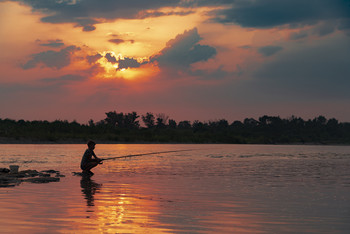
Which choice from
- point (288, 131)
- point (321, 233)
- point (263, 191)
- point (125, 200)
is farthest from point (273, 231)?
point (288, 131)

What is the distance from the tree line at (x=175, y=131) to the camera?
109 metres

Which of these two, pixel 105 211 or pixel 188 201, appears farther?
pixel 188 201

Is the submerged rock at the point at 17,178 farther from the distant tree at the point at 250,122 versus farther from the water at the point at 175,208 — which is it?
the distant tree at the point at 250,122

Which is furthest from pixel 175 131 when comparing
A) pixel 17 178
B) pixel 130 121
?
pixel 17 178

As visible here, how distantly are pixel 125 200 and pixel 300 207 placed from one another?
5.75 metres

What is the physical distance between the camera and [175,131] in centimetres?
15350

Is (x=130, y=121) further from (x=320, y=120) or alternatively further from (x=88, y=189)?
(x=88, y=189)

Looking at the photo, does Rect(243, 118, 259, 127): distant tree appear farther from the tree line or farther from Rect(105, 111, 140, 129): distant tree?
Rect(105, 111, 140, 129): distant tree

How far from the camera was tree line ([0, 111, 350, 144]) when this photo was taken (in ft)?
358

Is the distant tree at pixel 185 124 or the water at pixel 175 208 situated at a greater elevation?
the distant tree at pixel 185 124

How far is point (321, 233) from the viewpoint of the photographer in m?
10.7

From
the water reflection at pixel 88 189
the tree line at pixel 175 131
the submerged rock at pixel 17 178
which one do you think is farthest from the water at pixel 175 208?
the tree line at pixel 175 131

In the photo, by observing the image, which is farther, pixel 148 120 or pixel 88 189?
pixel 148 120

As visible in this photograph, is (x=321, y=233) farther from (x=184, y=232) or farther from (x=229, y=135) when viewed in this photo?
(x=229, y=135)
